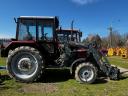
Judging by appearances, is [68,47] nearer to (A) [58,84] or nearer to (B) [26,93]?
(A) [58,84]

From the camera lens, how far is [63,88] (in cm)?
1022

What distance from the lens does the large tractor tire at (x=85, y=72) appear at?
11.5m

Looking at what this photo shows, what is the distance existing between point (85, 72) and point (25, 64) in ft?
8.29

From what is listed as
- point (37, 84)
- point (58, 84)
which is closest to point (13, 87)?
point (37, 84)

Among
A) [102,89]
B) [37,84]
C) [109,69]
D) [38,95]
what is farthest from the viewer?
[109,69]

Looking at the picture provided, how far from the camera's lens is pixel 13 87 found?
33.8ft

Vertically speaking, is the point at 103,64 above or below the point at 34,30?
below

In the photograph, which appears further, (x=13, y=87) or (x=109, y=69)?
(x=109, y=69)

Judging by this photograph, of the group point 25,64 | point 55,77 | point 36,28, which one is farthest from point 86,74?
point 36,28

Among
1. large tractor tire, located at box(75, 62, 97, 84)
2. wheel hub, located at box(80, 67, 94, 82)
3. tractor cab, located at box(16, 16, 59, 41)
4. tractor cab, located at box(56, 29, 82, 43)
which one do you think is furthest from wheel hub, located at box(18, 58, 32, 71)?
wheel hub, located at box(80, 67, 94, 82)

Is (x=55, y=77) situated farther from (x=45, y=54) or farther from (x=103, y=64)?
(x=103, y=64)

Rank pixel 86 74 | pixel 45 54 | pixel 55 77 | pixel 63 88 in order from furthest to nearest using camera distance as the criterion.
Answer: pixel 55 77, pixel 45 54, pixel 86 74, pixel 63 88

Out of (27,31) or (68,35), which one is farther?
(68,35)

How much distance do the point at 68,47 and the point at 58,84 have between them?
6.15 ft
